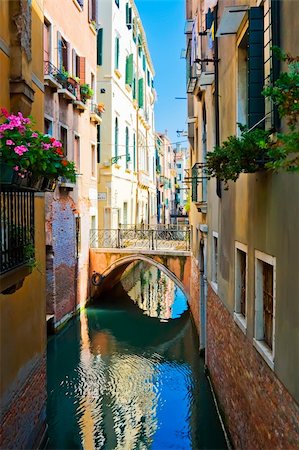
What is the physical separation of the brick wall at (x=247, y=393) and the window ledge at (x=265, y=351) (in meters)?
0.08

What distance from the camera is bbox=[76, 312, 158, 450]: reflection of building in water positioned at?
8.10 metres

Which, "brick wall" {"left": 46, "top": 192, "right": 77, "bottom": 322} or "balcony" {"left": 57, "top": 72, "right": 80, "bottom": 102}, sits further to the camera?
"balcony" {"left": 57, "top": 72, "right": 80, "bottom": 102}

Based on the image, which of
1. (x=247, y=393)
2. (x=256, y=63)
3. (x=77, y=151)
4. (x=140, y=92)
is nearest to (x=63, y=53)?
(x=77, y=151)

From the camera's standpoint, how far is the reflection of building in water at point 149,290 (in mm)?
18756

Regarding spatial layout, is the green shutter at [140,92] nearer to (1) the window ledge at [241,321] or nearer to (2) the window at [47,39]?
(2) the window at [47,39]

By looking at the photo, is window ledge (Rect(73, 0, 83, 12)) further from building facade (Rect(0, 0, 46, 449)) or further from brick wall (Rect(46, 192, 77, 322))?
building facade (Rect(0, 0, 46, 449))

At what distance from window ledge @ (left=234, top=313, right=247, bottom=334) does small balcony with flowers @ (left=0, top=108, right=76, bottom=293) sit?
267 centimetres

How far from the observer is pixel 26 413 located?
6.23 metres

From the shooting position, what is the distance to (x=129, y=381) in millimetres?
10758

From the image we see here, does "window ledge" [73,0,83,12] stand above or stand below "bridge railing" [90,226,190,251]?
above

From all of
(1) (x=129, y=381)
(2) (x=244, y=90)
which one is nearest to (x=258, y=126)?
(2) (x=244, y=90)

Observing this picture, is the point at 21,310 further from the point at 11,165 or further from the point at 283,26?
the point at 283,26

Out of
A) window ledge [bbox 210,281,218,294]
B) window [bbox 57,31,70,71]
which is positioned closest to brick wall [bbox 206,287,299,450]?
window ledge [bbox 210,281,218,294]

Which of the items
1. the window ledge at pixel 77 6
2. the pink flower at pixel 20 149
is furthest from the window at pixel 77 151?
the pink flower at pixel 20 149
